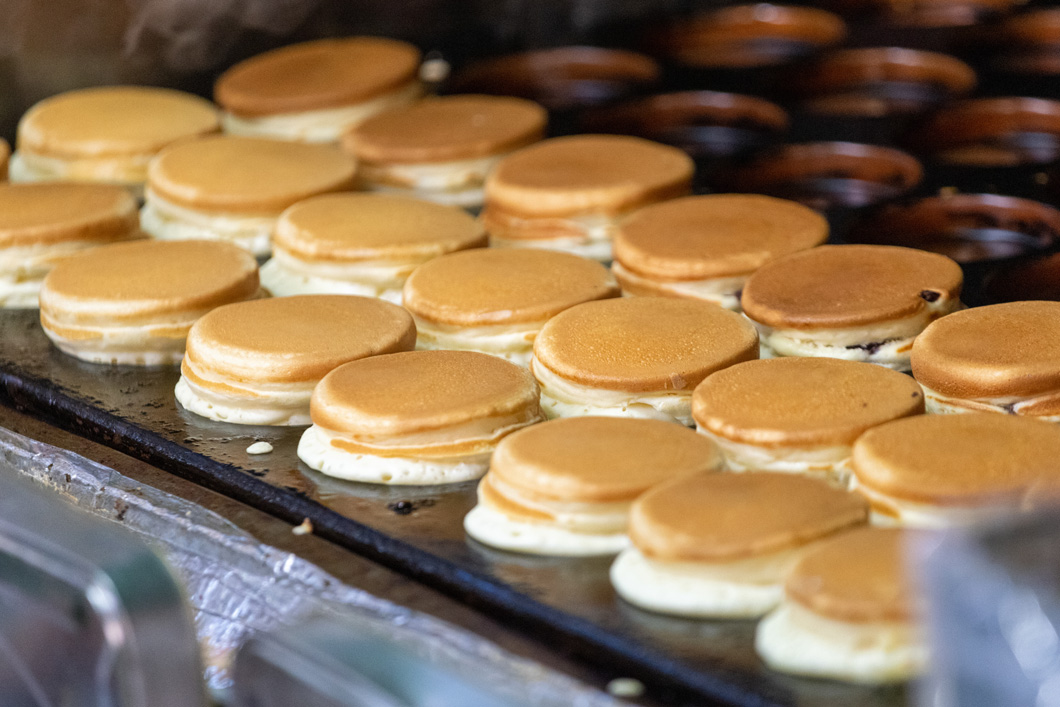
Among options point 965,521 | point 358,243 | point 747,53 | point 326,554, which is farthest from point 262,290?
point 747,53

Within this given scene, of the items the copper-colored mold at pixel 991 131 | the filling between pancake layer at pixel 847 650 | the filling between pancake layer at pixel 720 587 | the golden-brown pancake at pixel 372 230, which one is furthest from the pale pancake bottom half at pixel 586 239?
the filling between pancake layer at pixel 847 650

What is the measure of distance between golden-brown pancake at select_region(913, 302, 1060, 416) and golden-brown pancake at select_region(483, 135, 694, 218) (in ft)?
2.82

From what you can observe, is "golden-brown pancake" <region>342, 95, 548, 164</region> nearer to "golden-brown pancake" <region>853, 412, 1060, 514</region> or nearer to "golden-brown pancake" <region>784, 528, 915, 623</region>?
"golden-brown pancake" <region>853, 412, 1060, 514</region>

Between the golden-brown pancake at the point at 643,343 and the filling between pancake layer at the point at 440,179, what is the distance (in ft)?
3.01

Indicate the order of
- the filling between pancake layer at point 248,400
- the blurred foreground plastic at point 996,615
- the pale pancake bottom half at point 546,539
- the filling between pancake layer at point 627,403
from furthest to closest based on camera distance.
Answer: the filling between pancake layer at point 248,400 < the filling between pancake layer at point 627,403 < the pale pancake bottom half at point 546,539 < the blurred foreground plastic at point 996,615

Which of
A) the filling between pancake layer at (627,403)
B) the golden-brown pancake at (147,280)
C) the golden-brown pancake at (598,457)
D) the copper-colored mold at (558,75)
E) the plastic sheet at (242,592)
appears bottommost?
the plastic sheet at (242,592)

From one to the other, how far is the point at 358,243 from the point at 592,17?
193cm

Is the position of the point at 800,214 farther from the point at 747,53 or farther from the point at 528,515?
the point at 747,53

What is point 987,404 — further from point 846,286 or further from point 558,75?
point 558,75

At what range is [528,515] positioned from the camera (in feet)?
5.18

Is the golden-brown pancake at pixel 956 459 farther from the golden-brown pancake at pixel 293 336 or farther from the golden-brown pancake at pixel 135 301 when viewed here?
the golden-brown pancake at pixel 135 301

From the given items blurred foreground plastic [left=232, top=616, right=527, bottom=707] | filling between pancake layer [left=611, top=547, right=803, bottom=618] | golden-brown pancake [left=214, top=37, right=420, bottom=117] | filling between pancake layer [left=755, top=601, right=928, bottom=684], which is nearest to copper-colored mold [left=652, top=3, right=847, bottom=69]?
golden-brown pancake [left=214, top=37, right=420, bottom=117]

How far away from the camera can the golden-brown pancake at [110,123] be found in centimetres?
295

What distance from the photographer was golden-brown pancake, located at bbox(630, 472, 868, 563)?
139 cm
